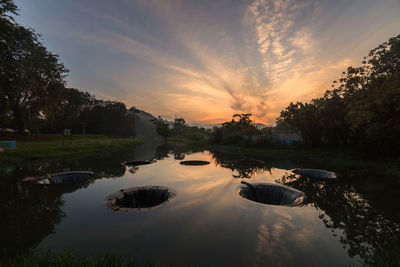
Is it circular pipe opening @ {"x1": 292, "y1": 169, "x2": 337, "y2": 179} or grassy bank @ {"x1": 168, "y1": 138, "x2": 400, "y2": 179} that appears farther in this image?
grassy bank @ {"x1": 168, "y1": 138, "x2": 400, "y2": 179}

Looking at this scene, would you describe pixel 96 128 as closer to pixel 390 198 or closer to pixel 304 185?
pixel 304 185

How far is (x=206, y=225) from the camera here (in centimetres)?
932

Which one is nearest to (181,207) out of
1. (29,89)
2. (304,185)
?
(304,185)

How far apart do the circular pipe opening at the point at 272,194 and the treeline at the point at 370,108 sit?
15883mm

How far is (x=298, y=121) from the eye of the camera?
118 ft

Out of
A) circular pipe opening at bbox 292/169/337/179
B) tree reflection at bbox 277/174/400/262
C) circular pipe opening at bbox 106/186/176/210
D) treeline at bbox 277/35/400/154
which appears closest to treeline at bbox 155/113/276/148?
treeline at bbox 277/35/400/154

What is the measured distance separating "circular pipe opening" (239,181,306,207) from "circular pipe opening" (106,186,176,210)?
6.42 m

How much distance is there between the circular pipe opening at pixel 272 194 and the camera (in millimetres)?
13124

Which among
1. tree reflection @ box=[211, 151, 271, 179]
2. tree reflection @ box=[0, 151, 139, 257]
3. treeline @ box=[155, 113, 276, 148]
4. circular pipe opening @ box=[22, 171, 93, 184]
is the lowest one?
tree reflection @ box=[0, 151, 139, 257]

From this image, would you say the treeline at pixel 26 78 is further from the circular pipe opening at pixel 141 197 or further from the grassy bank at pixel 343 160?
the grassy bank at pixel 343 160

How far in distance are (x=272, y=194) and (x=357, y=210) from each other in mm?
5341

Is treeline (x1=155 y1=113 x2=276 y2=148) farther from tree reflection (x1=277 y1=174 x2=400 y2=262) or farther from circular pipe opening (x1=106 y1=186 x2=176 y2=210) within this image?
circular pipe opening (x1=106 y1=186 x2=176 y2=210)

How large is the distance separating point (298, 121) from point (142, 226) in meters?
36.9

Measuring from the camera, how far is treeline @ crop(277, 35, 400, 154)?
2019 cm
